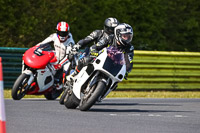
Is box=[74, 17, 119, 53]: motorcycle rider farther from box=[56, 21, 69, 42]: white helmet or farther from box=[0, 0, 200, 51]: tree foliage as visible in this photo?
box=[0, 0, 200, 51]: tree foliage

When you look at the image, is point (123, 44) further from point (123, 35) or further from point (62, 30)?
point (62, 30)

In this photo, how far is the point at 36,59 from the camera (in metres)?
13.8

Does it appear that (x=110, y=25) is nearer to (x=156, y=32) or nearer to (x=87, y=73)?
(x=87, y=73)

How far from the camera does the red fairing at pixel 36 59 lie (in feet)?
44.7

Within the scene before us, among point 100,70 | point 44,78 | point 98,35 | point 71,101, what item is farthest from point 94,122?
point 44,78

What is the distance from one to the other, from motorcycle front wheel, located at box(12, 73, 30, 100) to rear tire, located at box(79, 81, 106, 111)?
310 cm

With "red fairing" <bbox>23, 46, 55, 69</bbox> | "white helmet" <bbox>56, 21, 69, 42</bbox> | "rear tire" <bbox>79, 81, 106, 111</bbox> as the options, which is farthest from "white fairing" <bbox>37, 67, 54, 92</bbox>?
"rear tire" <bbox>79, 81, 106, 111</bbox>

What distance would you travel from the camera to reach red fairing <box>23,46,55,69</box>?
44.7 ft

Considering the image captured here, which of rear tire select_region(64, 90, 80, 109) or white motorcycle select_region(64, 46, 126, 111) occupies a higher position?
white motorcycle select_region(64, 46, 126, 111)

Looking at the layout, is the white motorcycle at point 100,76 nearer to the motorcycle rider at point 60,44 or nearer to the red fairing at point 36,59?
the red fairing at point 36,59

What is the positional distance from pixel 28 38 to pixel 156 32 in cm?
533

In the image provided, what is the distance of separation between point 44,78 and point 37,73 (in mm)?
252

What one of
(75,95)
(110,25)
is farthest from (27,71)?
(75,95)

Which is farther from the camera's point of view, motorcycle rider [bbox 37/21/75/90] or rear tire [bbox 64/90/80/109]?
motorcycle rider [bbox 37/21/75/90]
